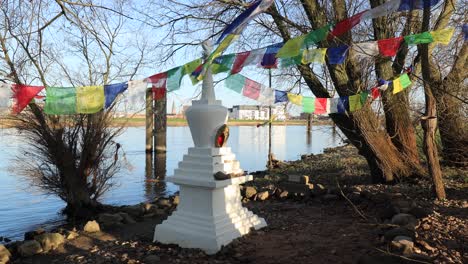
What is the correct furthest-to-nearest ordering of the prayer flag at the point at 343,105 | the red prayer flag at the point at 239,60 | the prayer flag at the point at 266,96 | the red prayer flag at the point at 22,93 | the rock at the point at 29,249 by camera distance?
1. the prayer flag at the point at 343,105
2. the prayer flag at the point at 266,96
3. the red prayer flag at the point at 239,60
4. the red prayer flag at the point at 22,93
5. the rock at the point at 29,249

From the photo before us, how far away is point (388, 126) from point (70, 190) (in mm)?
7547

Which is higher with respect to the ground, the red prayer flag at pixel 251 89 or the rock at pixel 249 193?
the red prayer flag at pixel 251 89

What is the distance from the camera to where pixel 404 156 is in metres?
10.1

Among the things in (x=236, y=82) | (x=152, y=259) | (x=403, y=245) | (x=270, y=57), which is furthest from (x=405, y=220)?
(x=236, y=82)

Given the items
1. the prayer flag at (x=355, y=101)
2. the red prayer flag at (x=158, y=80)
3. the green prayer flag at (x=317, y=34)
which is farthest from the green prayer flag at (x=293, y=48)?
the prayer flag at (x=355, y=101)

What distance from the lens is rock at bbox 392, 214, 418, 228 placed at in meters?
5.57

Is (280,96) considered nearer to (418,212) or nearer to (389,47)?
(389,47)

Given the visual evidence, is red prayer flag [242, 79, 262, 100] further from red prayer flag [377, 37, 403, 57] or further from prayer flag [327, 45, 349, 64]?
red prayer flag [377, 37, 403, 57]

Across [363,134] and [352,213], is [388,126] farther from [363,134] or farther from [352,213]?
[352,213]

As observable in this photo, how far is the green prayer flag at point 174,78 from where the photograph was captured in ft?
23.0

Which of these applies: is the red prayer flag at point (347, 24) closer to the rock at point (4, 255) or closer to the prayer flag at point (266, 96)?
the prayer flag at point (266, 96)

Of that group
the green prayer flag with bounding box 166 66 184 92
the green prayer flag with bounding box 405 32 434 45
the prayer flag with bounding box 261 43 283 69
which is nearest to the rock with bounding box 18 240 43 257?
the green prayer flag with bounding box 166 66 184 92

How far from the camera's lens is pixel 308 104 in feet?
28.1

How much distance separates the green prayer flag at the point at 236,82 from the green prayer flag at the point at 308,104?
52.8 inches
